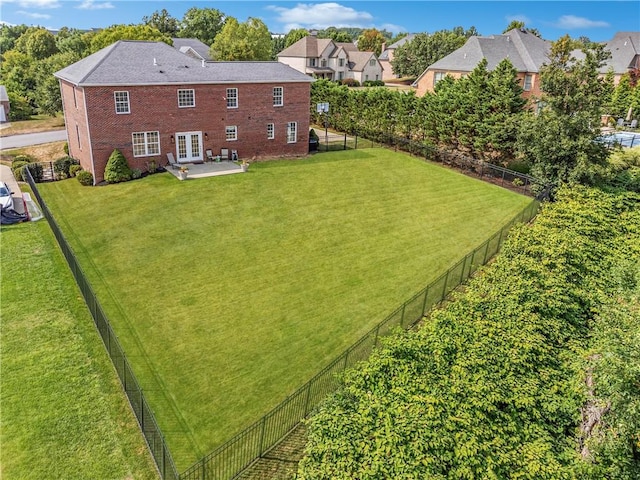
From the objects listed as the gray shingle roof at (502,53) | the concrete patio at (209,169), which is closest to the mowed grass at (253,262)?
the concrete patio at (209,169)

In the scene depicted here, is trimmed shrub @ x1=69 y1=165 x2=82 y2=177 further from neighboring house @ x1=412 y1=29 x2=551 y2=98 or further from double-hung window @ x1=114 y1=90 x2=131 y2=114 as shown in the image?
neighboring house @ x1=412 y1=29 x2=551 y2=98

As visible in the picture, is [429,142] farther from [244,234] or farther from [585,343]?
[585,343]

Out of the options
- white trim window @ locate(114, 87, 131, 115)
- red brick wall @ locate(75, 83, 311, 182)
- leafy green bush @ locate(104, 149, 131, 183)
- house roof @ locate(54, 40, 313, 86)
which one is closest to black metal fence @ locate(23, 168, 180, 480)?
leafy green bush @ locate(104, 149, 131, 183)

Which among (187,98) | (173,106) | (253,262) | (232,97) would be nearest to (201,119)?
(187,98)

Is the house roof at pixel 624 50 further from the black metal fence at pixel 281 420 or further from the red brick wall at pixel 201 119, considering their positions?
the black metal fence at pixel 281 420

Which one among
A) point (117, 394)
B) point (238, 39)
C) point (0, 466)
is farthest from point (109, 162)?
point (238, 39)

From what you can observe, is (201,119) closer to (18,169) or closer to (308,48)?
(18,169)
